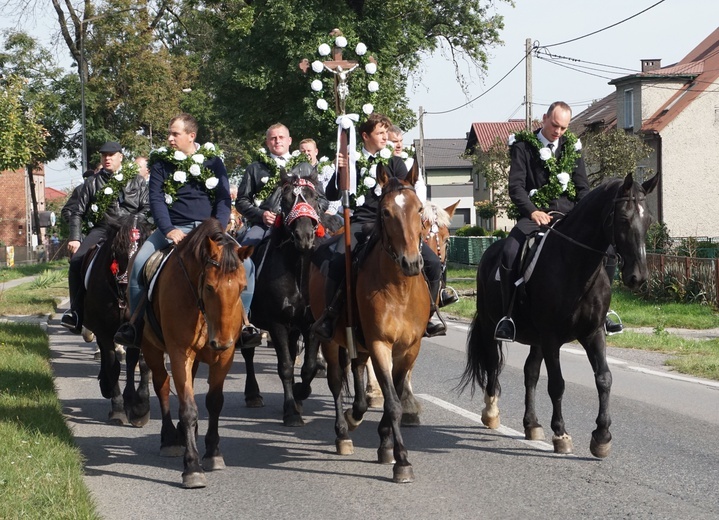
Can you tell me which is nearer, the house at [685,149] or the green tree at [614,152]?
the green tree at [614,152]

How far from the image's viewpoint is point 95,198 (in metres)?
12.2

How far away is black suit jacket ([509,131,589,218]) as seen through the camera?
9.53 m

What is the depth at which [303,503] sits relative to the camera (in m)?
6.90

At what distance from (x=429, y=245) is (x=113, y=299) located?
392cm

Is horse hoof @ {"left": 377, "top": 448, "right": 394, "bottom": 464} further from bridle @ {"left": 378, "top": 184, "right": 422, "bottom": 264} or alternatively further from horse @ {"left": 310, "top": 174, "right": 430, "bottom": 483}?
bridle @ {"left": 378, "top": 184, "right": 422, "bottom": 264}

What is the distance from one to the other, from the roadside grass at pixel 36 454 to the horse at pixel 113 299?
22.5 inches

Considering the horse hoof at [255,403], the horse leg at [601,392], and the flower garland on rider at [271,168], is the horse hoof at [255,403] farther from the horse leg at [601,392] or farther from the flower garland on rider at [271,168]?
the horse leg at [601,392]

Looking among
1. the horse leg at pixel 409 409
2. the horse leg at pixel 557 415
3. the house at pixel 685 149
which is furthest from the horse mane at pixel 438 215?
the house at pixel 685 149

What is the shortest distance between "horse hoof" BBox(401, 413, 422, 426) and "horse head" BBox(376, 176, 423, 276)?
97.7 inches

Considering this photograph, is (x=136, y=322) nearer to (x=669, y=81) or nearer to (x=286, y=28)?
(x=286, y=28)

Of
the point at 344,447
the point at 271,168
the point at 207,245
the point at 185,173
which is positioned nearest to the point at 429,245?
the point at 271,168

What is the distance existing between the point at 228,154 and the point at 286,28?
28098 millimetres

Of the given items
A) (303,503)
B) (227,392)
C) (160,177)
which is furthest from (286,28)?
(303,503)

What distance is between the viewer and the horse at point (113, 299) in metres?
10.4
